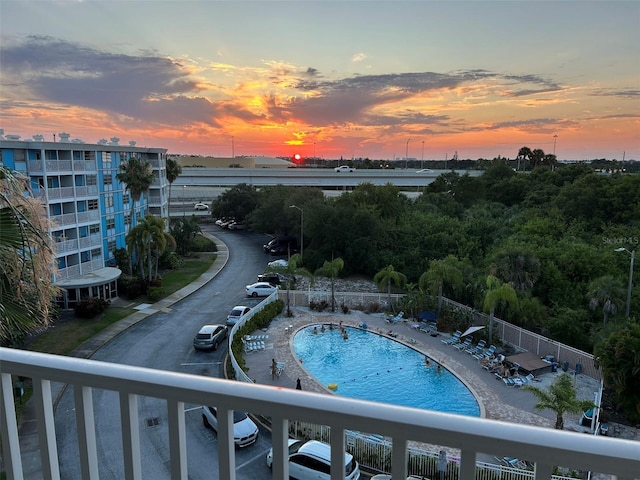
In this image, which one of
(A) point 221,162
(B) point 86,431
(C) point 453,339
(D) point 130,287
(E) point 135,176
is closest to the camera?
(B) point 86,431

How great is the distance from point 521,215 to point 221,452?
36.1 m

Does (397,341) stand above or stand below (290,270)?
below

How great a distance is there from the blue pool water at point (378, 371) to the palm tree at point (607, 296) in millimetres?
7090

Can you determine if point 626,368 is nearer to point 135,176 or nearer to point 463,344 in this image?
point 463,344

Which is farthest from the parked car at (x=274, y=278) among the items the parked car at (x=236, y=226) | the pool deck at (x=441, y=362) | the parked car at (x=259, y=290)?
the parked car at (x=236, y=226)

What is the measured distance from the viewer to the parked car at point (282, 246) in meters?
38.1

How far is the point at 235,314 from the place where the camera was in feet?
74.4

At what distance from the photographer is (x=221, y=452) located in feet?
5.00

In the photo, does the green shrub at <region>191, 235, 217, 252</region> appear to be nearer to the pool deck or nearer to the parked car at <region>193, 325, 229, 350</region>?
the pool deck

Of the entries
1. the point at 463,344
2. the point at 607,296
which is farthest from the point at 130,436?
the point at 607,296

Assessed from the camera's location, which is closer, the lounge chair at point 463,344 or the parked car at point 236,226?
the lounge chair at point 463,344

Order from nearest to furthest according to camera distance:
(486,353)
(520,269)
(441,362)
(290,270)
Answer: (441,362) → (486,353) → (520,269) → (290,270)

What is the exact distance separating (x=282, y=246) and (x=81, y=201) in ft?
53.9

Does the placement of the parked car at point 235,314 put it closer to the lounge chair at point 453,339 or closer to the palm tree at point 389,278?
the palm tree at point 389,278
